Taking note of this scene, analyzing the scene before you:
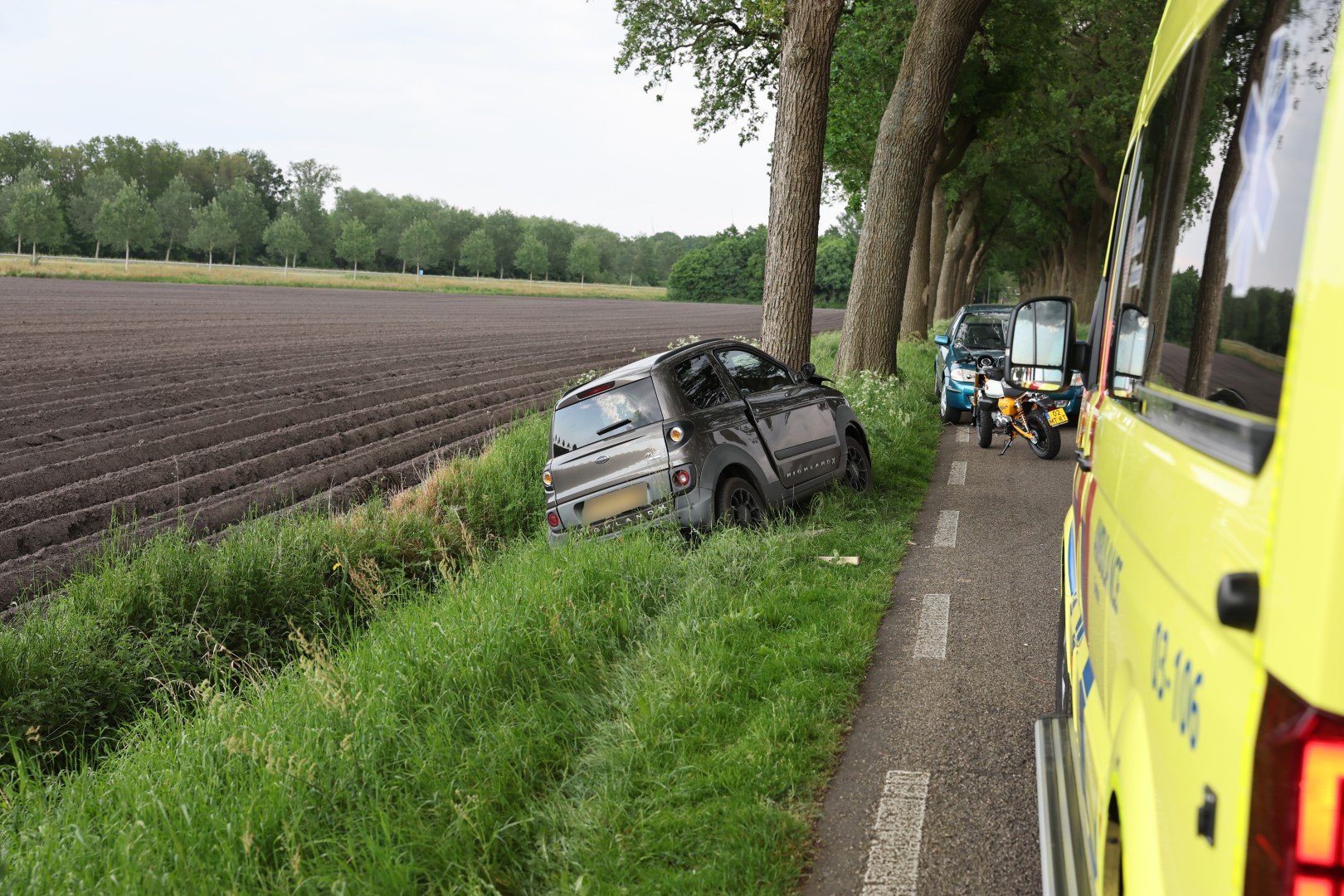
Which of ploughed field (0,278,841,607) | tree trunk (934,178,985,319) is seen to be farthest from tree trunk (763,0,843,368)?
tree trunk (934,178,985,319)

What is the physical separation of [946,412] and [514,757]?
1310 cm

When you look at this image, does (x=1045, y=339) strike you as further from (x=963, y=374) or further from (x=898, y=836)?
(x=963, y=374)

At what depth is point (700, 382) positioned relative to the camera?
873cm

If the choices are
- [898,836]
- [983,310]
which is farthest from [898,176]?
[898,836]

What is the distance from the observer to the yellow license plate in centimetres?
820

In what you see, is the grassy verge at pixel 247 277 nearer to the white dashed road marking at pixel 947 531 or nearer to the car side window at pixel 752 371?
the car side window at pixel 752 371

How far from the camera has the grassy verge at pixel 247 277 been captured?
64375mm

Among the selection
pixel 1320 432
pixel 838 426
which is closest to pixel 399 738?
pixel 1320 432

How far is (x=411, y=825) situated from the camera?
3.84 metres

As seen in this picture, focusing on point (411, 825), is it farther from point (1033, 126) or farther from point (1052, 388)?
point (1033, 126)

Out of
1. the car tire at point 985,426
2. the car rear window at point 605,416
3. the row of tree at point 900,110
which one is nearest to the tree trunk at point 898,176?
the row of tree at point 900,110

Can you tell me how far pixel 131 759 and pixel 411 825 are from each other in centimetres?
215

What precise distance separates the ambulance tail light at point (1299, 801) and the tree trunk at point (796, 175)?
1268 centimetres

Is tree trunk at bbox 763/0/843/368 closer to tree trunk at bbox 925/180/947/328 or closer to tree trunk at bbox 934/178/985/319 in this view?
tree trunk at bbox 925/180/947/328
